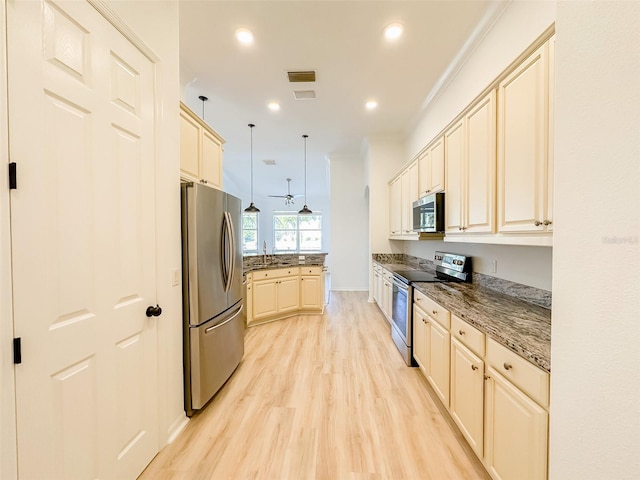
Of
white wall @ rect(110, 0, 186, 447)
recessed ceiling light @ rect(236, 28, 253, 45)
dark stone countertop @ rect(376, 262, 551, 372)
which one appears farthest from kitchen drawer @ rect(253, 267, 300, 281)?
recessed ceiling light @ rect(236, 28, 253, 45)

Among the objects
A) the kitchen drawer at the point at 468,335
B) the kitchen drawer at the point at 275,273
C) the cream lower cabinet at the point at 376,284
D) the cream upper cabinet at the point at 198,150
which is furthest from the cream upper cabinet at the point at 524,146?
the kitchen drawer at the point at 275,273

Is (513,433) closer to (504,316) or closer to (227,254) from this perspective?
(504,316)

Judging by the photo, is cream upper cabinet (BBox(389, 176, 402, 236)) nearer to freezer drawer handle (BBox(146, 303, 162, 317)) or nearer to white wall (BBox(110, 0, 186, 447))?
white wall (BBox(110, 0, 186, 447))

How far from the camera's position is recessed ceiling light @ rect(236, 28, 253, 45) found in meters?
2.49

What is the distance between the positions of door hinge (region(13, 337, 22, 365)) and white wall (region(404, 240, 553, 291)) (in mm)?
2792

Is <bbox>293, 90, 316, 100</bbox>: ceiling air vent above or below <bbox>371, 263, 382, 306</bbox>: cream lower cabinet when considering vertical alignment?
above

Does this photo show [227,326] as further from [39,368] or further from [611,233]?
[611,233]

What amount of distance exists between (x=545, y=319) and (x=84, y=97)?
269cm

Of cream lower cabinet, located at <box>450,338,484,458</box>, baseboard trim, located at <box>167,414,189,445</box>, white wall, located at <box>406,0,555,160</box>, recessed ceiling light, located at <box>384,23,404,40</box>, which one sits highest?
recessed ceiling light, located at <box>384,23,404,40</box>

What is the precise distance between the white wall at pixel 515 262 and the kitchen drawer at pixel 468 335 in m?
0.66

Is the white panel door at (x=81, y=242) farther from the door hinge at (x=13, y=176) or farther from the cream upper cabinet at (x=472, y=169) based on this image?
the cream upper cabinet at (x=472, y=169)

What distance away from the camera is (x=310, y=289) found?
4.58 meters

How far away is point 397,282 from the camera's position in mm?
3166

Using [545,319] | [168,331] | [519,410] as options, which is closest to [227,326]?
[168,331]
